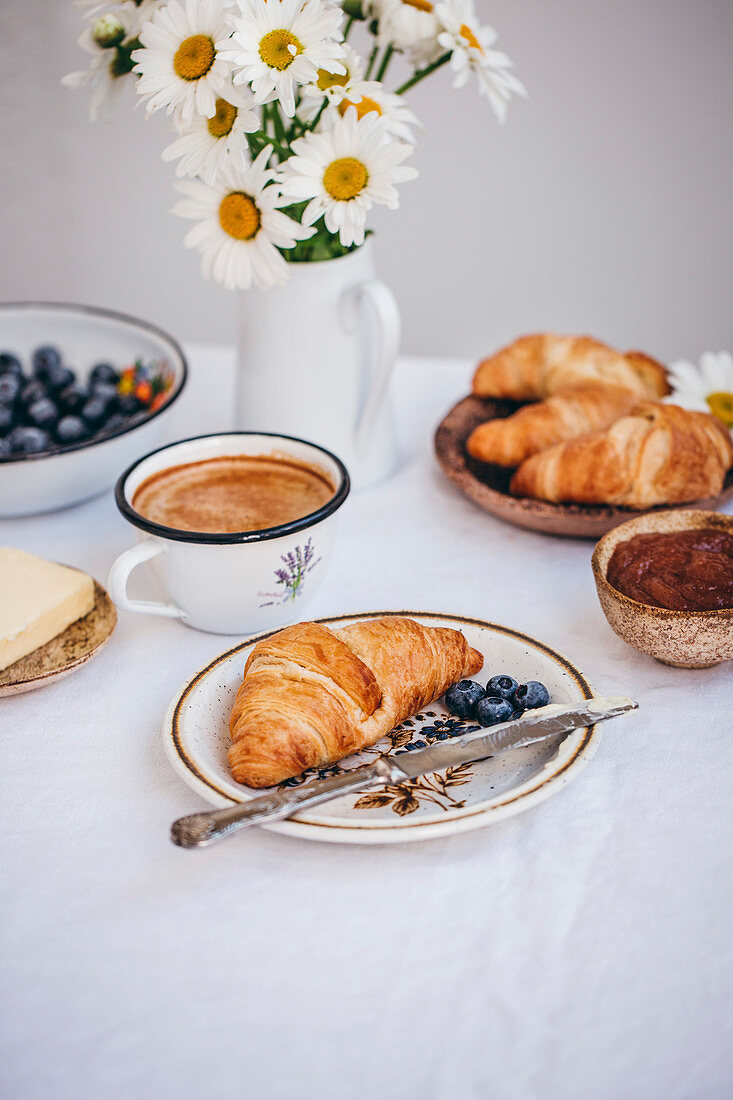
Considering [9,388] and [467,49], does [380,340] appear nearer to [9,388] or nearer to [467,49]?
[467,49]

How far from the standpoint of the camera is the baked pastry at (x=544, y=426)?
1.19 meters

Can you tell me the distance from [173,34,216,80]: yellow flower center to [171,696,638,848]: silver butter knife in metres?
0.70

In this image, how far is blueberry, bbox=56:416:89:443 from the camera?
3.95ft

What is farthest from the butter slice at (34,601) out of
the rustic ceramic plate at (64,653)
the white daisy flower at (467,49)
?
the white daisy flower at (467,49)

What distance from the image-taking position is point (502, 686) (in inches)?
31.3

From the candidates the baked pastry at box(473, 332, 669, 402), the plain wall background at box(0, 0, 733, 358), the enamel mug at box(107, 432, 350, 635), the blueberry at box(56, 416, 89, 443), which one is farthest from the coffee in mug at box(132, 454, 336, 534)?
the plain wall background at box(0, 0, 733, 358)

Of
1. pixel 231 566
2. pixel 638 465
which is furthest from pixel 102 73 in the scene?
pixel 638 465

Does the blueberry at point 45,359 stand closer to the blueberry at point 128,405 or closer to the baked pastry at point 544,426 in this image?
the blueberry at point 128,405

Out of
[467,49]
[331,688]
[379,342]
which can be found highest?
[467,49]

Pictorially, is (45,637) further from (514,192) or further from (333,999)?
(514,192)

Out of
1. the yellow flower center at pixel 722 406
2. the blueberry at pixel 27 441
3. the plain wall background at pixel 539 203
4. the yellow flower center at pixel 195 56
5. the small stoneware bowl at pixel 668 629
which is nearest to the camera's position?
the small stoneware bowl at pixel 668 629

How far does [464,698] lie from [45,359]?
90 centimetres

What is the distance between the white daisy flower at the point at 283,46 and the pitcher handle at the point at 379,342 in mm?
263

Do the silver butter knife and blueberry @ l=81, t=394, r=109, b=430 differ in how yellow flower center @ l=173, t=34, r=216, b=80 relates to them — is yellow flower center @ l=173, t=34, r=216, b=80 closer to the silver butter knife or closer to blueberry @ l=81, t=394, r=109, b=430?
blueberry @ l=81, t=394, r=109, b=430
